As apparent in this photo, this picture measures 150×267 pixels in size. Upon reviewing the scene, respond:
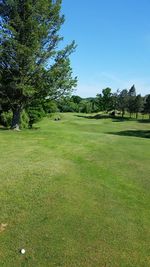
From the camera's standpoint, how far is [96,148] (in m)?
16.3

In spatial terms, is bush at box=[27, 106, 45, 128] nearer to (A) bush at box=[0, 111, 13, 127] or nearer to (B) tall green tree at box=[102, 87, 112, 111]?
(A) bush at box=[0, 111, 13, 127]

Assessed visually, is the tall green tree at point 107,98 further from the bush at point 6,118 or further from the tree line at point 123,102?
the bush at point 6,118

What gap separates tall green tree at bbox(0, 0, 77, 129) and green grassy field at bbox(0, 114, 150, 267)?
32.7 ft

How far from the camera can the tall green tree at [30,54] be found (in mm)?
20875

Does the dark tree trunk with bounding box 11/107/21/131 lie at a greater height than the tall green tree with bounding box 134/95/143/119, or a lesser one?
lesser

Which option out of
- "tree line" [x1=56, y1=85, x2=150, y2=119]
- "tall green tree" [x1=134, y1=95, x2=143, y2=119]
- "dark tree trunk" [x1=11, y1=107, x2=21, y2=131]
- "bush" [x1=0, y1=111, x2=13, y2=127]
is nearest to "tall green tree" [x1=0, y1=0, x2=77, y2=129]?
"dark tree trunk" [x1=11, y1=107, x2=21, y2=131]

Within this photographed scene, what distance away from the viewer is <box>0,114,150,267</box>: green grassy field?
5582mm

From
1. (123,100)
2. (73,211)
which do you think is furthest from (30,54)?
(123,100)

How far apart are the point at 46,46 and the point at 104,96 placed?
64864mm

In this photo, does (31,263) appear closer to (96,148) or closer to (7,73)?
(96,148)

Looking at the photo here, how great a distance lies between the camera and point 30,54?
832 inches

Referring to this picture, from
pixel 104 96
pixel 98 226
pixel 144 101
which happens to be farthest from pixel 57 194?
pixel 104 96

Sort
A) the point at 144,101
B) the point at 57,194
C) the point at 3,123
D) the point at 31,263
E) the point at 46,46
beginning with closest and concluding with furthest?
the point at 31,263, the point at 57,194, the point at 46,46, the point at 3,123, the point at 144,101

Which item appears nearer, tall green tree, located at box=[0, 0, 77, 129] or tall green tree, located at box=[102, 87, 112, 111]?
tall green tree, located at box=[0, 0, 77, 129]
